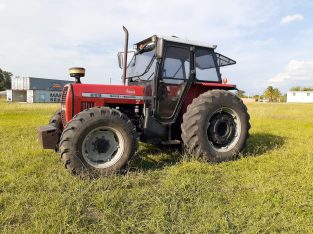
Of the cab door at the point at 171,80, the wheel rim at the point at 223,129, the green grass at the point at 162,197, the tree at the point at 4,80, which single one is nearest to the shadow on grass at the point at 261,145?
the wheel rim at the point at 223,129

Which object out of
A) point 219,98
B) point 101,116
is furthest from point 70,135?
point 219,98

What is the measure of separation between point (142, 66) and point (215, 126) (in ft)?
5.96

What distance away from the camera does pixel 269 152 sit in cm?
692

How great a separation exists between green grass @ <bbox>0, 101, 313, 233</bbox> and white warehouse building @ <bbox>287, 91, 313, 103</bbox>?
93171 millimetres

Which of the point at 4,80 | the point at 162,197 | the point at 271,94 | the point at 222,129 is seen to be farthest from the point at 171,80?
the point at 271,94

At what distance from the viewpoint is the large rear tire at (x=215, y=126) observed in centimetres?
570

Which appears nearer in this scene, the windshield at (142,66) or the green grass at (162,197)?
the green grass at (162,197)

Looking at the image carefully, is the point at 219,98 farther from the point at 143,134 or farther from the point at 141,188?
the point at 141,188

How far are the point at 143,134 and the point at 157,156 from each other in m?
0.87

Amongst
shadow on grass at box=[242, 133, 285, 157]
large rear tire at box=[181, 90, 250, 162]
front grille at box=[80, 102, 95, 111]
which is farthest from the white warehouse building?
front grille at box=[80, 102, 95, 111]

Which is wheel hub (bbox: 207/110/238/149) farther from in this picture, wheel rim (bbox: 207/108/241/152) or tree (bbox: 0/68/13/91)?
tree (bbox: 0/68/13/91)

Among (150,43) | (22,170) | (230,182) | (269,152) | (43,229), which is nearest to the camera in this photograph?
(43,229)

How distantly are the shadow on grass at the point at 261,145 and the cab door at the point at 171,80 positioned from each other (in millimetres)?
1900

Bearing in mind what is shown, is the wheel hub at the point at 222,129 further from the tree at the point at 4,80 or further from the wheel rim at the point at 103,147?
the tree at the point at 4,80
